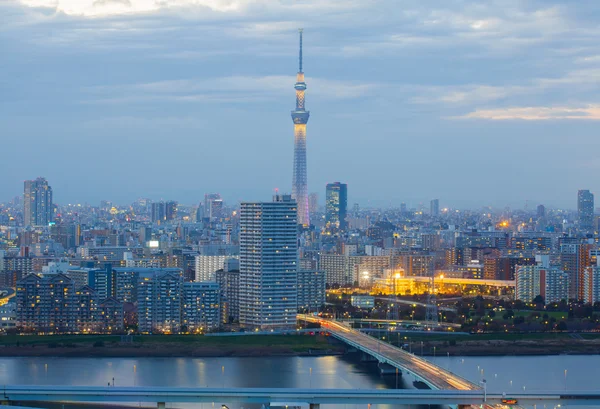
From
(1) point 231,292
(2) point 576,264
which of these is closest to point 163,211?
(2) point 576,264

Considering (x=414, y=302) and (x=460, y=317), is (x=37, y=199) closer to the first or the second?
(x=414, y=302)

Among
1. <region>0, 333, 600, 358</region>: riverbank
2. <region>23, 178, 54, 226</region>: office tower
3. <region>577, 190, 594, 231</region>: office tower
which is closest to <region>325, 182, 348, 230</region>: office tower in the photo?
<region>577, 190, 594, 231</region>: office tower

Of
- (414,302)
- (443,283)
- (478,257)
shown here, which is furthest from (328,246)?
(414,302)

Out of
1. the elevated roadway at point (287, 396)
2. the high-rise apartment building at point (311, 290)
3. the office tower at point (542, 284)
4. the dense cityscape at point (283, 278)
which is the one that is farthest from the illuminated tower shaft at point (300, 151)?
the elevated roadway at point (287, 396)

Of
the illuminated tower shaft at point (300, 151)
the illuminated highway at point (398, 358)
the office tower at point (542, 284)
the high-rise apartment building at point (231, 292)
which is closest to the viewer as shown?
the illuminated highway at point (398, 358)

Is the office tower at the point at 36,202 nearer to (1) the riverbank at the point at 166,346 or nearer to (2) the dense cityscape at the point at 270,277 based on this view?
(2) the dense cityscape at the point at 270,277

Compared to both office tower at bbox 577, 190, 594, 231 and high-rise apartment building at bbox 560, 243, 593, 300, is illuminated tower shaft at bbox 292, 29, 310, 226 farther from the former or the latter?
high-rise apartment building at bbox 560, 243, 593, 300
